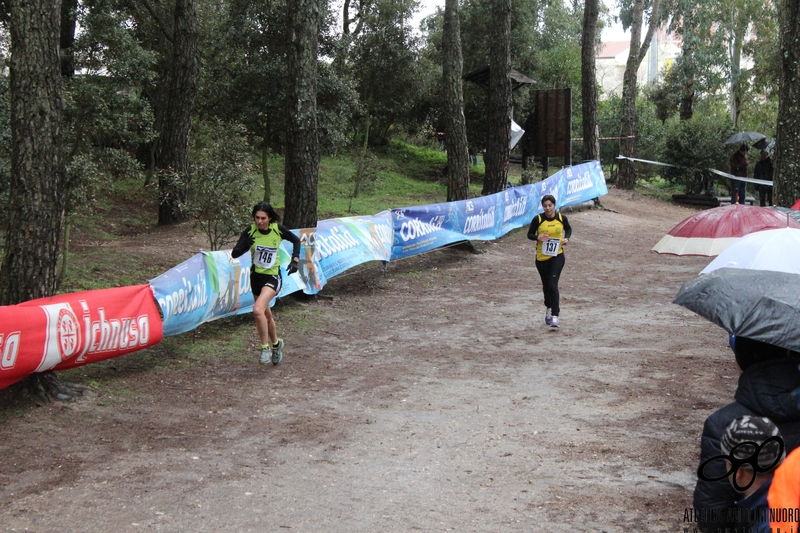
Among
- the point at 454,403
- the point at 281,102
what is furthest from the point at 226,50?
the point at 454,403

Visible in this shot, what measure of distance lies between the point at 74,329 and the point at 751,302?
227 inches

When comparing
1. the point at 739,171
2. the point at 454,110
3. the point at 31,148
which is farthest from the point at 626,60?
the point at 31,148

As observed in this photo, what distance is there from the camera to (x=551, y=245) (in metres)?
11.4

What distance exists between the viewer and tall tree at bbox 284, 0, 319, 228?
496 inches

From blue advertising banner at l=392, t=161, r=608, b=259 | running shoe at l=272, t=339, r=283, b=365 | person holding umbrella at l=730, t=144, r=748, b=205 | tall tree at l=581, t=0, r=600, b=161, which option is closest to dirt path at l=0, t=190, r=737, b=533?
running shoe at l=272, t=339, r=283, b=365

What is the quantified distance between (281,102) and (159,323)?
451 inches

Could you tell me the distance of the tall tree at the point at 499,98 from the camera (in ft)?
64.8

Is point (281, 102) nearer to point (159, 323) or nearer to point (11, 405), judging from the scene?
point (159, 323)

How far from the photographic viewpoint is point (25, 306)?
706 centimetres

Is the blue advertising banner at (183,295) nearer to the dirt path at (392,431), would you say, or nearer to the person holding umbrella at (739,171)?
the dirt path at (392,431)

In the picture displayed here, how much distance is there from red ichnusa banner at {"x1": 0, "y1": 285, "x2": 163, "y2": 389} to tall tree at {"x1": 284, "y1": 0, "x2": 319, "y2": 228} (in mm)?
4805

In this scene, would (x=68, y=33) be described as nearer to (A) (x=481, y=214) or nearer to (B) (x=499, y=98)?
(B) (x=499, y=98)

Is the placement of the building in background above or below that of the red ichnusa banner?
above

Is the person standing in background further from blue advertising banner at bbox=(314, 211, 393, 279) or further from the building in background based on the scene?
the building in background
